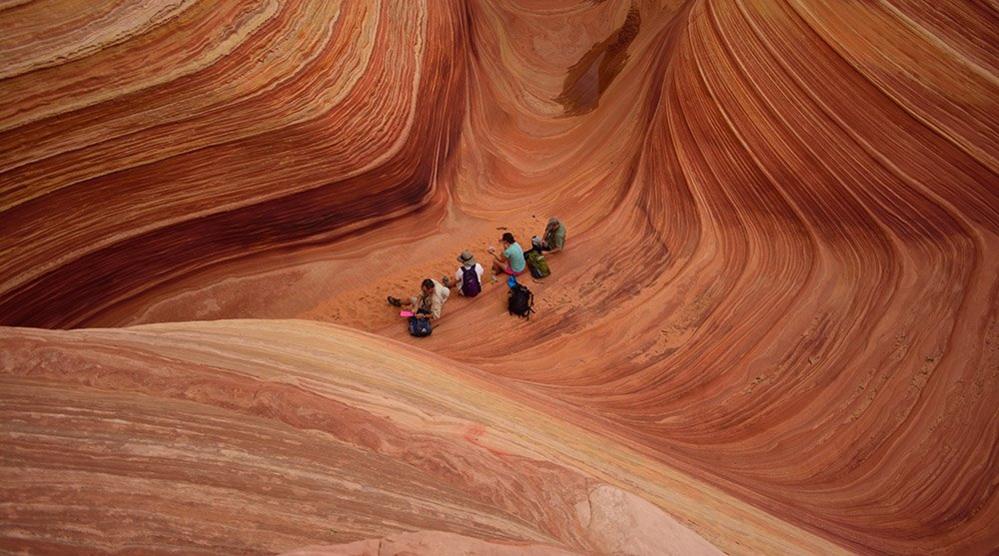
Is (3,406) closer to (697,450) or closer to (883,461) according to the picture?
(697,450)

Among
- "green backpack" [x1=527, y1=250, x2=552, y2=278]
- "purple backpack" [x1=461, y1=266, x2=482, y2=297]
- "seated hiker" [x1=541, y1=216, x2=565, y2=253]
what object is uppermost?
"seated hiker" [x1=541, y1=216, x2=565, y2=253]

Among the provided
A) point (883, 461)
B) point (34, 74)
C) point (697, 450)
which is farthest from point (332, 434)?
point (34, 74)

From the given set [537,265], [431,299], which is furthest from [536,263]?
[431,299]

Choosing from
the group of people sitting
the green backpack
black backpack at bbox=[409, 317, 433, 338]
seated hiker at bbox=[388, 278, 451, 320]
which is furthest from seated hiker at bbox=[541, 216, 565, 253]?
black backpack at bbox=[409, 317, 433, 338]

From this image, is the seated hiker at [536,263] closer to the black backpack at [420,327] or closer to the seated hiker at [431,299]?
the seated hiker at [431,299]

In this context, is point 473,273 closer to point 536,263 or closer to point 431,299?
point 431,299

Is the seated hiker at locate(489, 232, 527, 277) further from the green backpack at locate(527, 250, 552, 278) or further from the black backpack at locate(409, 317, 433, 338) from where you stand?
the black backpack at locate(409, 317, 433, 338)
